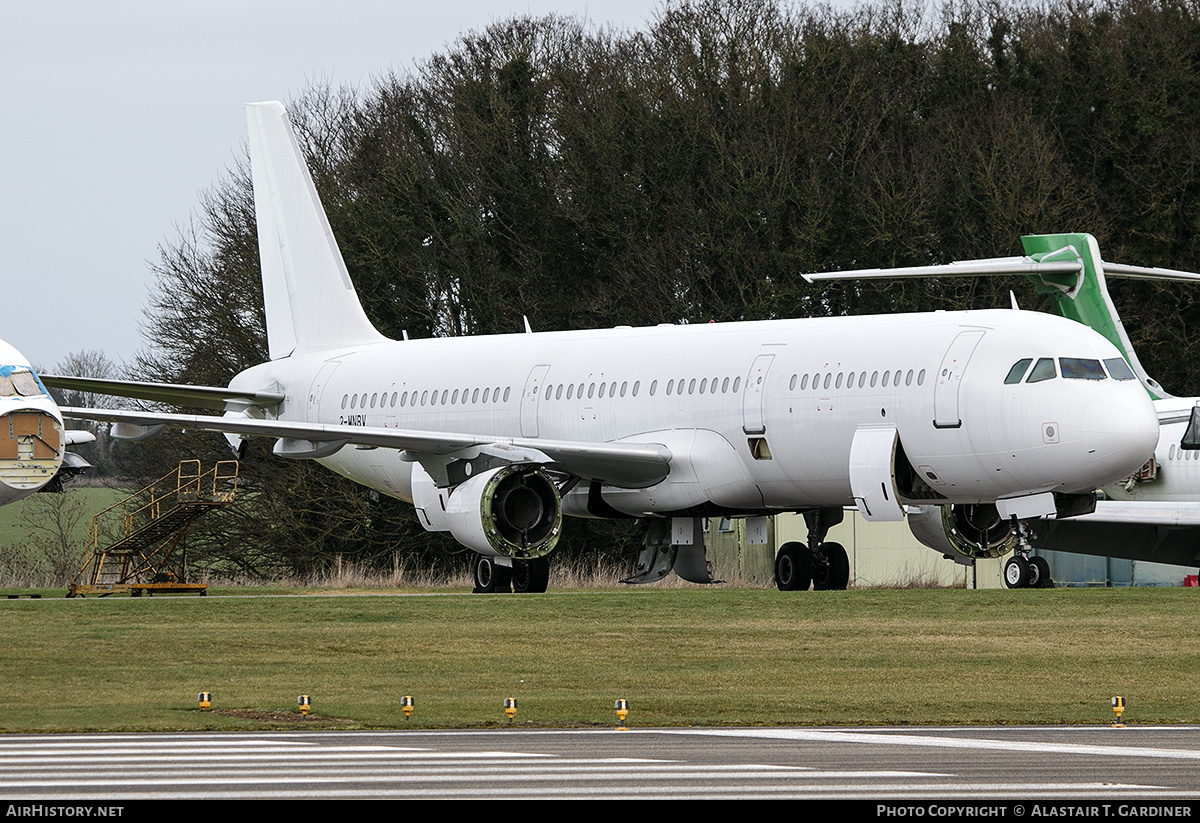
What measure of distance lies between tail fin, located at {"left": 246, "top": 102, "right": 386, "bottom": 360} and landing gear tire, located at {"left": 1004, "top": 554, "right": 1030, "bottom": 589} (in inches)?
554

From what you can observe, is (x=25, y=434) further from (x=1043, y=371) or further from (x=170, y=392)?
(x=1043, y=371)

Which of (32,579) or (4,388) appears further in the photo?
(32,579)

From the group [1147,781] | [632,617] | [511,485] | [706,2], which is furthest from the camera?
[706,2]

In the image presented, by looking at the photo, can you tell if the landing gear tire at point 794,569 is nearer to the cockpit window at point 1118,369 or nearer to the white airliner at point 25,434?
the cockpit window at point 1118,369

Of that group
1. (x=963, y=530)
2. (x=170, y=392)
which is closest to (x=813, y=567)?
(x=963, y=530)

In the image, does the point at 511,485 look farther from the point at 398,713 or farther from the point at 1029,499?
the point at 398,713

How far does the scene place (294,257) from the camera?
131ft

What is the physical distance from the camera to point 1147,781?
10.6 metres

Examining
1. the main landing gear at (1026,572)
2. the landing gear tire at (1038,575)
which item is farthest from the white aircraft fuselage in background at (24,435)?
the landing gear tire at (1038,575)

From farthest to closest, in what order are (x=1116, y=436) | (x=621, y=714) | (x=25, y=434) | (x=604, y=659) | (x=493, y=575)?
(x=493, y=575)
(x=1116, y=436)
(x=25, y=434)
(x=604, y=659)
(x=621, y=714)

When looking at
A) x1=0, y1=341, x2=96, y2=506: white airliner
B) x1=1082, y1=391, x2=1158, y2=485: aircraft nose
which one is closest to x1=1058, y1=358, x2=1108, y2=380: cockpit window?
x1=1082, y1=391, x2=1158, y2=485: aircraft nose

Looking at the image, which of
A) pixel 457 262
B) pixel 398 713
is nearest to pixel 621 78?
pixel 457 262

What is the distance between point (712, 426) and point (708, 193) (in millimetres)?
20758
